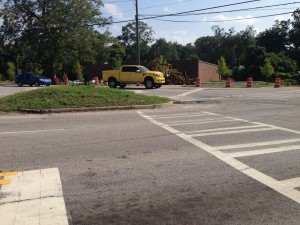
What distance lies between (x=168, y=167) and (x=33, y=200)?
2.35 m

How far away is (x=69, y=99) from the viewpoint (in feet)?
52.1

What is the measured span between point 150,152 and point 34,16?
4708cm

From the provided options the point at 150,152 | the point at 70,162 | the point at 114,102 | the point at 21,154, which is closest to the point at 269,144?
the point at 150,152

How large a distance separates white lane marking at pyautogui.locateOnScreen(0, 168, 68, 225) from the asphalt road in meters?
0.15

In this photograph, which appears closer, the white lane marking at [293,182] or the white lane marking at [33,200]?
the white lane marking at [33,200]

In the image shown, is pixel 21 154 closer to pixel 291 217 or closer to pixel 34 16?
pixel 291 217

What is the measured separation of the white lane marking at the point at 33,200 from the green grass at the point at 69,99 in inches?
379

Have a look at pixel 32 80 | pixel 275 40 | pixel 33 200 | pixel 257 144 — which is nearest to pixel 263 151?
pixel 257 144

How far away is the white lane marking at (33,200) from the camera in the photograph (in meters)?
4.16

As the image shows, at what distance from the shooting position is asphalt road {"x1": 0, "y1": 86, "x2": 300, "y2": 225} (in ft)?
14.4

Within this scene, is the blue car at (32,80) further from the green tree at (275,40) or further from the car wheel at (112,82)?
the green tree at (275,40)

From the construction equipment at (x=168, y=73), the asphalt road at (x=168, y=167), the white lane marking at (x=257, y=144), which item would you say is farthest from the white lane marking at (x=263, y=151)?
the construction equipment at (x=168, y=73)

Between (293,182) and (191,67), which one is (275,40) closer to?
(191,67)

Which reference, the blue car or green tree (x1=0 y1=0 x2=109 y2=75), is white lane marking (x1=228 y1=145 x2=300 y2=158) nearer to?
the blue car
